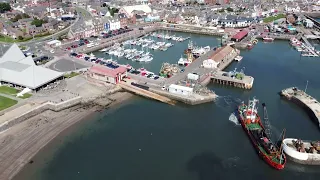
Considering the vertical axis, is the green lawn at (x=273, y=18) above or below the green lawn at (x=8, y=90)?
above

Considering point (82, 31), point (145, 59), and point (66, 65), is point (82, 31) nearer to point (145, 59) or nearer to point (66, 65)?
point (66, 65)

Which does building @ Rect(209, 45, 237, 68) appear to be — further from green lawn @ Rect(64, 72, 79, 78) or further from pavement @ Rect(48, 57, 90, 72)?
green lawn @ Rect(64, 72, 79, 78)

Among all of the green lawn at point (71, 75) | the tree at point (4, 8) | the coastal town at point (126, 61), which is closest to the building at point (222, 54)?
the coastal town at point (126, 61)

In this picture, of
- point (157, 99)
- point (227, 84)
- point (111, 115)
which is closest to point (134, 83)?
point (157, 99)

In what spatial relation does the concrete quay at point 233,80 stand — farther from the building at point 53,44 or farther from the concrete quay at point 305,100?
the building at point 53,44

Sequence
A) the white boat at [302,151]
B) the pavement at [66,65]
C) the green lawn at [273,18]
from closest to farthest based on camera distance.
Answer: the white boat at [302,151] → the pavement at [66,65] → the green lawn at [273,18]

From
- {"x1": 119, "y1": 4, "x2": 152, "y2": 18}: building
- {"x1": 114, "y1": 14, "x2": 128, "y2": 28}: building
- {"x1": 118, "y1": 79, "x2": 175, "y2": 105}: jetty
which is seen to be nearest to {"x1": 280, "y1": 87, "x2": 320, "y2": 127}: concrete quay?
{"x1": 118, "y1": 79, "x2": 175, "y2": 105}: jetty
